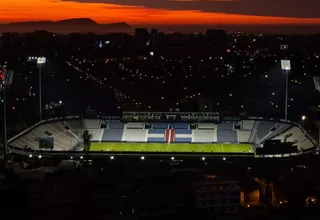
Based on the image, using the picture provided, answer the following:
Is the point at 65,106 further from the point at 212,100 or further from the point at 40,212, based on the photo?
the point at 40,212

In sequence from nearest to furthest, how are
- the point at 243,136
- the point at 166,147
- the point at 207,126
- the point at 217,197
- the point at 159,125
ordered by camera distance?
1. the point at 217,197
2. the point at 166,147
3. the point at 243,136
4. the point at 207,126
5. the point at 159,125

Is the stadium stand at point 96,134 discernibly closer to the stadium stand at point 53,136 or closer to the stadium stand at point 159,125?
the stadium stand at point 53,136

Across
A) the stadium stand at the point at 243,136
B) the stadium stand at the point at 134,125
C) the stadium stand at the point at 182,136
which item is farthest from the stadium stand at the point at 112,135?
the stadium stand at the point at 243,136

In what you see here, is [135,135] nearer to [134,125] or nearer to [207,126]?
[134,125]

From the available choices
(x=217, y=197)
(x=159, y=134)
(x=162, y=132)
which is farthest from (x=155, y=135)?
(x=217, y=197)

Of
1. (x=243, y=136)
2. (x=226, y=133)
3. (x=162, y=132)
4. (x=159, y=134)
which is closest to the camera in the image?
(x=243, y=136)

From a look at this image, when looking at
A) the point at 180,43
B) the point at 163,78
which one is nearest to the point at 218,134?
the point at 163,78
